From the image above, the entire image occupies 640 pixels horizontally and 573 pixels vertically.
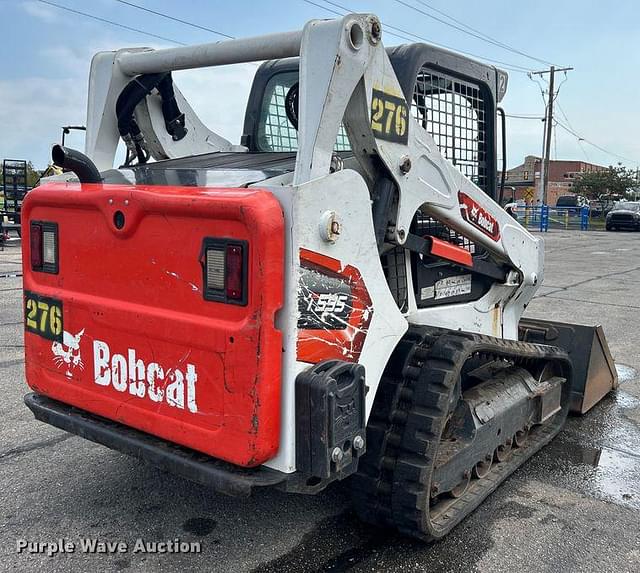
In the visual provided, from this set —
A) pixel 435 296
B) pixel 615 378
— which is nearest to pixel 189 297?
pixel 435 296

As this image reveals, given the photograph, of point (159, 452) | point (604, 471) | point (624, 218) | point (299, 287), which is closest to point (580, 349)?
point (604, 471)

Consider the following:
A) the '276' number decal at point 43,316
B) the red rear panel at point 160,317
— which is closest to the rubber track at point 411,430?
the red rear panel at point 160,317

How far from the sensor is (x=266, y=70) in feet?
12.8

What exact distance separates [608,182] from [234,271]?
53772 millimetres

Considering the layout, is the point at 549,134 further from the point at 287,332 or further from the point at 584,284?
the point at 287,332

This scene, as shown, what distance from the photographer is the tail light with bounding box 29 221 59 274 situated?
2887mm

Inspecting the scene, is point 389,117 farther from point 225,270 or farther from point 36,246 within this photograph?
point 36,246

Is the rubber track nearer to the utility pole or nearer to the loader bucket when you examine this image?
the loader bucket

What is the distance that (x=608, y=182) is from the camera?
5062cm

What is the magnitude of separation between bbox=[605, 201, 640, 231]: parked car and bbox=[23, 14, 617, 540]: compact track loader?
103 ft

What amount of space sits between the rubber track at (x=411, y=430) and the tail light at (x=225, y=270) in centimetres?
86

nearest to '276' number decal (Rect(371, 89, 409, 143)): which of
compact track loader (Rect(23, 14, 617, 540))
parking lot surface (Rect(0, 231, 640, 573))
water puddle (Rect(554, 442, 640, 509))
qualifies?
compact track loader (Rect(23, 14, 617, 540))

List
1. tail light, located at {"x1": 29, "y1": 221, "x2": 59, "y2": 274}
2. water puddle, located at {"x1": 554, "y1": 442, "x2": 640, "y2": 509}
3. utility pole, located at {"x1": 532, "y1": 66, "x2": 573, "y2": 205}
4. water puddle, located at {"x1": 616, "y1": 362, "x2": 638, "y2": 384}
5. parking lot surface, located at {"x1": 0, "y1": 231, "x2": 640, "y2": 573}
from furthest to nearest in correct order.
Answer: utility pole, located at {"x1": 532, "y1": 66, "x2": 573, "y2": 205}
water puddle, located at {"x1": 616, "y1": 362, "x2": 638, "y2": 384}
water puddle, located at {"x1": 554, "y1": 442, "x2": 640, "y2": 509}
tail light, located at {"x1": 29, "y1": 221, "x2": 59, "y2": 274}
parking lot surface, located at {"x1": 0, "y1": 231, "x2": 640, "y2": 573}

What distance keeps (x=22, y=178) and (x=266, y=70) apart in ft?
60.4
